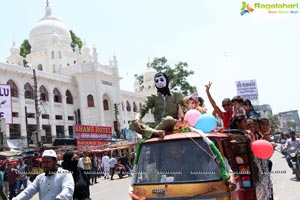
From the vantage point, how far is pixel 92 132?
40.8m

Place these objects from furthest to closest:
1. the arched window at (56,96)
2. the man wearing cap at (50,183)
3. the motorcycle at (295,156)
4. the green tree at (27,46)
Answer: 1. the green tree at (27,46)
2. the arched window at (56,96)
3. the motorcycle at (295,156)
4. the man wearing cap at (50,183)

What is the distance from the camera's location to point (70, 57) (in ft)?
182

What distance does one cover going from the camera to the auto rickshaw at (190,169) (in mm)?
5246

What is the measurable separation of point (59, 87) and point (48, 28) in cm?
1169

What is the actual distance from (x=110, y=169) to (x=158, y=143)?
21618mm

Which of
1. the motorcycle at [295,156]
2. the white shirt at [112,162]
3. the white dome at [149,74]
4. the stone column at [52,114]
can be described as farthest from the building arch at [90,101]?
the motorcycle at [295,156]

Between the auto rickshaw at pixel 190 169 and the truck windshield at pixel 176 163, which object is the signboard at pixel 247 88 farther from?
the truck windshield at pixel 176 163

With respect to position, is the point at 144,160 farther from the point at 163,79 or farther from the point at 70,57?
the point at 70,57

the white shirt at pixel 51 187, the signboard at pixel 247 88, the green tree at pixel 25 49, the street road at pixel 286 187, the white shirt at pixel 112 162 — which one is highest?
the green tree at pixel 25 49

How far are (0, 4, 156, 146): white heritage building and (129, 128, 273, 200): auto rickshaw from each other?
34.8 meters

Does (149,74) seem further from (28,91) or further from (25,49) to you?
(28,91)

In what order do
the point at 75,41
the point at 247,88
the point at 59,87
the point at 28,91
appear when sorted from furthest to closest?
the point at 75,41 → the point at 59,87 → the point at 28,91 → the point at 247,88

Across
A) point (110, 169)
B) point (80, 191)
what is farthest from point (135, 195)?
point (110, 169)

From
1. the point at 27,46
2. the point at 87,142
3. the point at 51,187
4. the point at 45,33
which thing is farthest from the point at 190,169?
the point at 27,46
